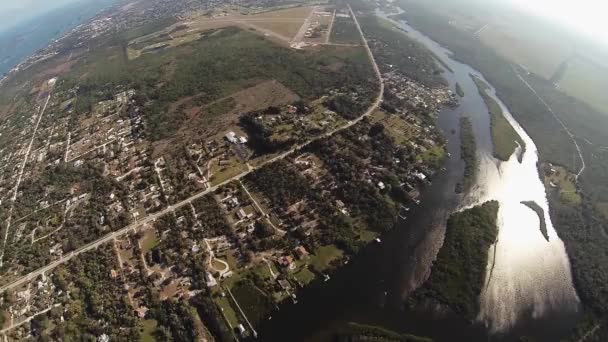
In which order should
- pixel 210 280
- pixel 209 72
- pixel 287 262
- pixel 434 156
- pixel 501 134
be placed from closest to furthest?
pixel 210 280 → pixel 287 262 → pixel 434 156 → pixel 501 134 → pixel 209 72

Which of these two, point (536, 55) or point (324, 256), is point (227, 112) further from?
point (536, 55)

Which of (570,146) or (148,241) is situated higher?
(148,241)

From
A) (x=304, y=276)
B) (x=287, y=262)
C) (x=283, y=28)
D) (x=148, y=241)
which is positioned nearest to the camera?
(x=304, y=276)

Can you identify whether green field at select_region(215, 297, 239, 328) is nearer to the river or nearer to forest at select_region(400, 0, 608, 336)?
the river

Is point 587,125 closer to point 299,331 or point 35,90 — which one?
point 299,331

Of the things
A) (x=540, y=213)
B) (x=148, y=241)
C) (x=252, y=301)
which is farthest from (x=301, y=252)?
(x=540, y=213)
